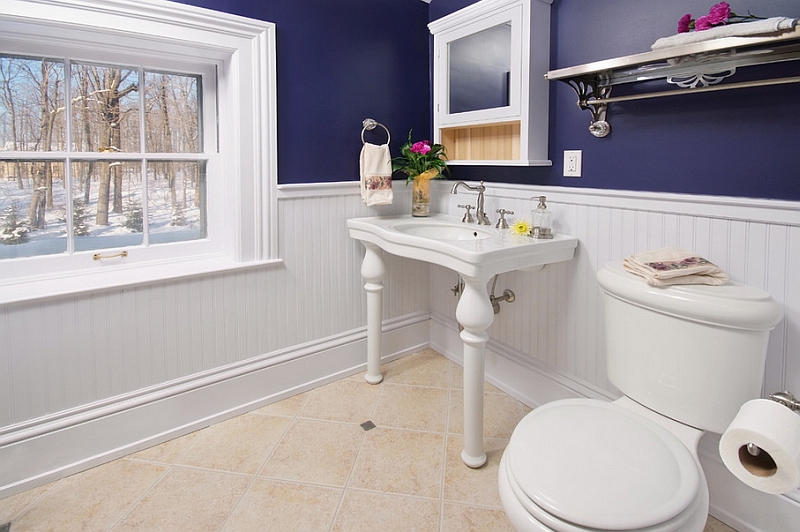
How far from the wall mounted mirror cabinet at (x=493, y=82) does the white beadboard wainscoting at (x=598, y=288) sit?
0.22 meters

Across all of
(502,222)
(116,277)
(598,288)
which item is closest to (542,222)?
(502,222)

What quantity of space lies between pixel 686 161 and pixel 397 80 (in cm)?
145

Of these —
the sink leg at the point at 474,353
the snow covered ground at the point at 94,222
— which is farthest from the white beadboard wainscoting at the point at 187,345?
the sink leg at the point at 474,353

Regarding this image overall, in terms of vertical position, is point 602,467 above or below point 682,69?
below

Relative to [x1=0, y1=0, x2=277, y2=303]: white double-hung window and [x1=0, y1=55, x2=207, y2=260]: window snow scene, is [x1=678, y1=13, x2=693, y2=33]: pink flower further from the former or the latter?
[x1=0, y1=55, x2=207, y2=260]: window snow scene

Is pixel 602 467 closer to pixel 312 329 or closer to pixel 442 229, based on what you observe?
pixel 442 229

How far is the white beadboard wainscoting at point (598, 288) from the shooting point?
54.0 inches

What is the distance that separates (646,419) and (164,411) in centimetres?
172

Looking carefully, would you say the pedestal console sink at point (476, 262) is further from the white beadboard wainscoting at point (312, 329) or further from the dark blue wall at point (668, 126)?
the dark blue wall at point (668, 126)

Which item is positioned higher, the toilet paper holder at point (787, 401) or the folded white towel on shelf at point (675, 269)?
the folded white towel on shelf at point (675, 269)

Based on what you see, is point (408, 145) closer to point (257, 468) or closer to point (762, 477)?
point (257, 468)

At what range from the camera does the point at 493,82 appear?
2.08 metres

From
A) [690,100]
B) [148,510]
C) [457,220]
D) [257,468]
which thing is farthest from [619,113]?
[148,510]

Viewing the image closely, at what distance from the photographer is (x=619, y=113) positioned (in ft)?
5.65
